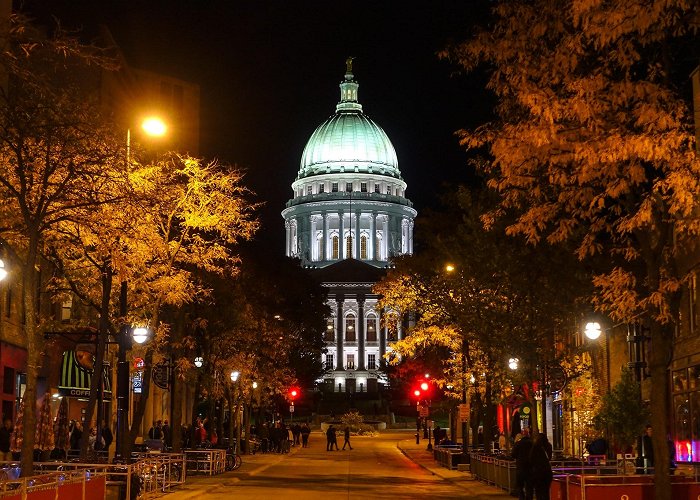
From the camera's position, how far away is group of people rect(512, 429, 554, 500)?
24.1m

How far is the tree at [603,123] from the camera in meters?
16.7

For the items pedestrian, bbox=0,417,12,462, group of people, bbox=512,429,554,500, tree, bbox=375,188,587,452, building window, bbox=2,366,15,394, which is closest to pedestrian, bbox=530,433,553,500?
group of people, bbox=512,429,554,500

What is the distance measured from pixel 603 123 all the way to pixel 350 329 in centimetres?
17401

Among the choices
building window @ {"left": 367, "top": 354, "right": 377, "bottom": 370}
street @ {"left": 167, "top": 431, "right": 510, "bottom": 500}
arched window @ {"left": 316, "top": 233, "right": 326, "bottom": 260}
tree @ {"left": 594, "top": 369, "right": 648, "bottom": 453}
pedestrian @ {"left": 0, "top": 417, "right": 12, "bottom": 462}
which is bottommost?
street @ {"left": 167, "top": 431, "right": 510, "bottom": 500}

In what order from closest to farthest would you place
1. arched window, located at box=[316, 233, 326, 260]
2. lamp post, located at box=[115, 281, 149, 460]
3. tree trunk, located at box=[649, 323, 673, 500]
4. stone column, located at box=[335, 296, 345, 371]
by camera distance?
tree trunk, located at box=[649, 323, 673, 500], lamp post, located at box=[115, 281, 149, 460], stone column, located at box=[335, 296, 345, 371], arched window, located at box=[316, 233, 326, 260]

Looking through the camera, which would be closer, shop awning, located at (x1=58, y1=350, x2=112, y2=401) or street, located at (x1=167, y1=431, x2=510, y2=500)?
street, located at (x1=167, y1=431, x2=510, y2=500)

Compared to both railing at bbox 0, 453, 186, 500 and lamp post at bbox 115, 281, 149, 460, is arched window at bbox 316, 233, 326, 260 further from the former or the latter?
lamp post at bbox 115, 281, 149, 460

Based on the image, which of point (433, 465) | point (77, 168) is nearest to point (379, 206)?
point (433, 465)

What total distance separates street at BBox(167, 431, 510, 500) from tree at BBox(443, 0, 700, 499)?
13806mm

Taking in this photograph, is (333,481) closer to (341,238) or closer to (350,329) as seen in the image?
(350,329)

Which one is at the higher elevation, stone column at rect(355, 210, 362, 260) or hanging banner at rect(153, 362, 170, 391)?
stone column at rect(355, 210, 362, 260)

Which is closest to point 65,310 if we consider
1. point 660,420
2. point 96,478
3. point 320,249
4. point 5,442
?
point 5,442

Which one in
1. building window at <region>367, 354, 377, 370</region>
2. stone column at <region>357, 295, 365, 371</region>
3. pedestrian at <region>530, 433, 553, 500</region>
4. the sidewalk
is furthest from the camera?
building window at <region>367, 354, 377, 370</region>

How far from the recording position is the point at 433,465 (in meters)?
52.9
